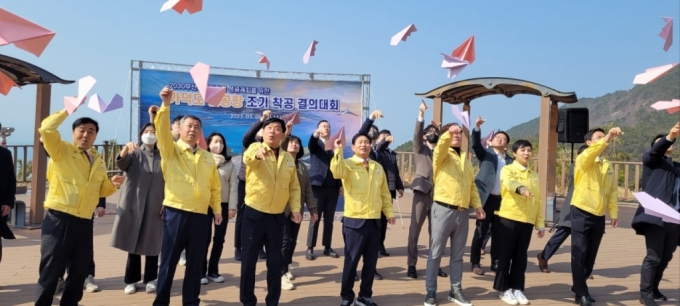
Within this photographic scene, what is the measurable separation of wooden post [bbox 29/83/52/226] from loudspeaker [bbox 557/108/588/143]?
871cm

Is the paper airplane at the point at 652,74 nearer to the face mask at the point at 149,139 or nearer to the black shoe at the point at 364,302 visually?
the black shoe at the point at 364,302

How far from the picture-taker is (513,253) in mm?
4895

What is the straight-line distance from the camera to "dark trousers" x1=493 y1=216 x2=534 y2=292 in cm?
484

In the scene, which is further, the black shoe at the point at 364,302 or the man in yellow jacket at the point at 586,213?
the man in yellow jacket at the point at 586,213

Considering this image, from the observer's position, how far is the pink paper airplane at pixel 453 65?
226 inches

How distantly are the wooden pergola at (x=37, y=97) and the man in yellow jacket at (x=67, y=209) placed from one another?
13.0ft

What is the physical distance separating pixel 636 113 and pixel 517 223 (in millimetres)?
39818

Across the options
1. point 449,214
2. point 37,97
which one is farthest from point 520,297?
point 37,97

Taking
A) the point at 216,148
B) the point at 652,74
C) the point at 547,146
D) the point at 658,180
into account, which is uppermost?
the point at 652,74

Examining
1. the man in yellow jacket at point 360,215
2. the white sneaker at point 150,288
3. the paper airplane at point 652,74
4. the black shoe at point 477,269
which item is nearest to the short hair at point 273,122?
the man in yellow jacket at point 360,215

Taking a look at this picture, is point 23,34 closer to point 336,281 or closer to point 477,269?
point 336,281

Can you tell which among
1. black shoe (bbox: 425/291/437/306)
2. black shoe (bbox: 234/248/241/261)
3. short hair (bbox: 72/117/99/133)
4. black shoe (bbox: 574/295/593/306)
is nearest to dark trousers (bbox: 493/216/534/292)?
black shoe (bbox: 574/295/593/306)

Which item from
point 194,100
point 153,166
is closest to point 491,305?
point 153,166

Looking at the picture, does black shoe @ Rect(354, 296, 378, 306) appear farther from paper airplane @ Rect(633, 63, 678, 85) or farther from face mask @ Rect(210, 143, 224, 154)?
paper airplane @ Rect(633, 63, 678, 85)
